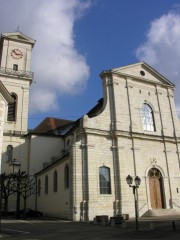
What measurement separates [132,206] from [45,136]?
54.7ft

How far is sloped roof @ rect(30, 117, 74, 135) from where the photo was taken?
41.2 metres

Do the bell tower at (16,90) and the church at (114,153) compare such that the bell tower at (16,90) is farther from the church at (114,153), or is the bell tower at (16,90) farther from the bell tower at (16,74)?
the church at (114,153)

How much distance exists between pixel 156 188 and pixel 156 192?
1.29 ft

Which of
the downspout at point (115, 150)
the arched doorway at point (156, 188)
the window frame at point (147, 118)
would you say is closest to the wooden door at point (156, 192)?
the arched doorway at point (156, 188)

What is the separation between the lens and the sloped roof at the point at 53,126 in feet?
135

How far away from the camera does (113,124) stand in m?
27.1

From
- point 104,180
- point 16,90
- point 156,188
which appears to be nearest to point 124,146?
point 104,180

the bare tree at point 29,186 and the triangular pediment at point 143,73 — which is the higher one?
the triangular pediment at point 143,73

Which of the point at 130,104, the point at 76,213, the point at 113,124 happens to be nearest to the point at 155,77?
the point at 130,104

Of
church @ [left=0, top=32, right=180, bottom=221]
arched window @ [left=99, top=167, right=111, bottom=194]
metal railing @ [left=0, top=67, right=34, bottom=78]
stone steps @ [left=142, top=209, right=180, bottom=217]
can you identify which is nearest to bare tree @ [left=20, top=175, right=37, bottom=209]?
church @ [left=0, top=32, right=180, bottom=221]

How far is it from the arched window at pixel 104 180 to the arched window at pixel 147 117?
6.84m

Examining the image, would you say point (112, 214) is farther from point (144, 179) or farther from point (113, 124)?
point (113, 124)

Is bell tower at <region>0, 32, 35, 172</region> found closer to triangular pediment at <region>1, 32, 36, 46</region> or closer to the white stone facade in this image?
triangular pediment at <region>1, 32, 36, 46</region>

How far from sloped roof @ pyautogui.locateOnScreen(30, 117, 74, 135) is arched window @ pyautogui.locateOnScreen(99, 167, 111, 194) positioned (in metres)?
16.2
